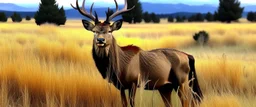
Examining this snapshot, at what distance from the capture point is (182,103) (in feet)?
13.4

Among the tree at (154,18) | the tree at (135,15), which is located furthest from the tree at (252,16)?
the tree at (135,15)

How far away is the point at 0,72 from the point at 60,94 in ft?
3.56

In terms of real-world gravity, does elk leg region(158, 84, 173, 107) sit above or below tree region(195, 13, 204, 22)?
above

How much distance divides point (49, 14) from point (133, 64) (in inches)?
1379

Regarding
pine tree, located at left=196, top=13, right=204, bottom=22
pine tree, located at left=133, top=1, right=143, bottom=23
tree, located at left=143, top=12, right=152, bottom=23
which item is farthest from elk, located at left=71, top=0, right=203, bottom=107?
pine tree, located at left=196, top=13, right=204, bottom=22

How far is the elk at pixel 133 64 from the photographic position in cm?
346

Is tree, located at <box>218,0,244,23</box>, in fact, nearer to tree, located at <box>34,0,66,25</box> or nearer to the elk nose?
tree, located at <box>34,0,66,25</box>

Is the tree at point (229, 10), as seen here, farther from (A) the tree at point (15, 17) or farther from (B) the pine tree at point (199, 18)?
(A) the tree at point (15, 17)

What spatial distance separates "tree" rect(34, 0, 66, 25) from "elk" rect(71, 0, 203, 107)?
3466cm

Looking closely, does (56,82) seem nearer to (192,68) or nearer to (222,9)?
(192,68)

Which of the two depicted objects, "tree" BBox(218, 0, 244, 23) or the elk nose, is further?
"tree" BBox(218, 0, 244, 23)

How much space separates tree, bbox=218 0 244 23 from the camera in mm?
46938

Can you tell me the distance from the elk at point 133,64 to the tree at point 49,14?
114ft

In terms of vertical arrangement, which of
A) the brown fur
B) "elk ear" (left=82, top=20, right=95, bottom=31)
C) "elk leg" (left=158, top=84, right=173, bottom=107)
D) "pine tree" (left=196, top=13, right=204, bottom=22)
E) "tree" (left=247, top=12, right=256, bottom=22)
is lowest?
"pine tree" (left=196, top=13, right=204, bottom=22)
